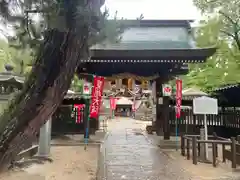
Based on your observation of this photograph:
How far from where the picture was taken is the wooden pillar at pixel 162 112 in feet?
37.5

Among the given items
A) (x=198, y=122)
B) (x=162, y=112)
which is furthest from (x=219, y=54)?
(x=162, y=112)

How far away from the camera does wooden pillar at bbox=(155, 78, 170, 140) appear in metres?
11.4

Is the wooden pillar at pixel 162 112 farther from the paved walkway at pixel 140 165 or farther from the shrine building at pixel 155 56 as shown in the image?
the paved walkway at pixel 140 165

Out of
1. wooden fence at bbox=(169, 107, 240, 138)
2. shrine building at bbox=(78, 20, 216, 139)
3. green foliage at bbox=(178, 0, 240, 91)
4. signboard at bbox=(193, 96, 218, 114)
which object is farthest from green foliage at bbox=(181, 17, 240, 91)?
signboard at bbox=(193, 96, 218, 114)

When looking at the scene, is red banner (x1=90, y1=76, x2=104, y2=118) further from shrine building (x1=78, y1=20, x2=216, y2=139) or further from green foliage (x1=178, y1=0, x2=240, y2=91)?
green foliage (x1=178, y1=0, x2=240, y2=91)

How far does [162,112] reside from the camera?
12.1 meters

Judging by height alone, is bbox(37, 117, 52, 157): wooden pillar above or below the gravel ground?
above

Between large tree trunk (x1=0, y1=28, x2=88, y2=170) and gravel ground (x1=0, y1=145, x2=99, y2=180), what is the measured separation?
11.6ft

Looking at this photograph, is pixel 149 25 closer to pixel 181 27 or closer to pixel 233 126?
pixel 181 27

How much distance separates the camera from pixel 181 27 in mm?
14008

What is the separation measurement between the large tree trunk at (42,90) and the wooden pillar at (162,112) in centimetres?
931

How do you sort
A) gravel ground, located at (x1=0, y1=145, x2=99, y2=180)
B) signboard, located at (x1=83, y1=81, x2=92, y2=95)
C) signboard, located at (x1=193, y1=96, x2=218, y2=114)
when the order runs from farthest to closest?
signboard, located at (x1=83, y1=81, x2=92, y2=95) < signboard, located at (x1=193, y1=96, x2=218, y2=114) < gravel ground, located at (x1=0, y1=145, x2=99, y2=180)

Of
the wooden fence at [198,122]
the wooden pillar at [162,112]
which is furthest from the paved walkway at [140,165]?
the wooden fence at [198,122]

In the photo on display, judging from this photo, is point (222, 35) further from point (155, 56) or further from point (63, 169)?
point (63, 169)
